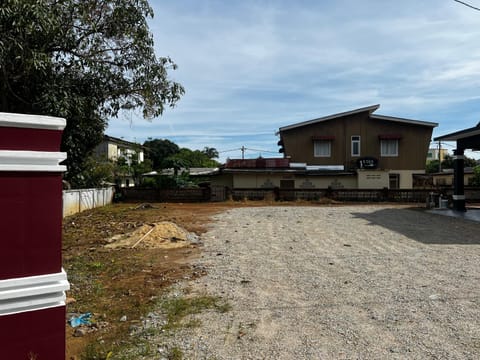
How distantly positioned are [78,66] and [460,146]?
47.1 feet

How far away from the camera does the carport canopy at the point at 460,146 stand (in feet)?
46.2

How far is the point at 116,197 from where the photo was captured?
2348 cm

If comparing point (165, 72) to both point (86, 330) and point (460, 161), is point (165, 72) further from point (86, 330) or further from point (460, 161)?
point (460, 161)

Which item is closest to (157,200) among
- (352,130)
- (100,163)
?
(100,163)

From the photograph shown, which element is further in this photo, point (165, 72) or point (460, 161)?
point (460, 161)

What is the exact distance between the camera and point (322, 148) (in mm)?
27375

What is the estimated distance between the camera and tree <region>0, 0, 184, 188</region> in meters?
6.58

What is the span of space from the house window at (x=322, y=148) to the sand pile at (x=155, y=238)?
18.9 m

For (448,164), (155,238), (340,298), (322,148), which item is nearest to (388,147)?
(322,148)

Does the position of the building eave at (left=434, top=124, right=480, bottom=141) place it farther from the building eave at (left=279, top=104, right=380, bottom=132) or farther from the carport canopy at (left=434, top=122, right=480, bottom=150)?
the building eave at (left=279, top=104, right=380, bottom=132)

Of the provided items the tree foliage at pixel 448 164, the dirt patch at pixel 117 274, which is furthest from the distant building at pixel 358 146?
the tree foliage at pixel 448 164

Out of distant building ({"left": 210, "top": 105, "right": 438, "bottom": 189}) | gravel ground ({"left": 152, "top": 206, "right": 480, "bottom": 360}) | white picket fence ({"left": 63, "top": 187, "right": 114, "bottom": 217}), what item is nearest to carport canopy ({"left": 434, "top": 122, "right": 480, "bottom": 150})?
gravel ground ({"left": 152, "top": 206, "right": 480, "bottom": 360})

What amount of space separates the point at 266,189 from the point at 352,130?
27.6ft

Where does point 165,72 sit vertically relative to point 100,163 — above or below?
above
